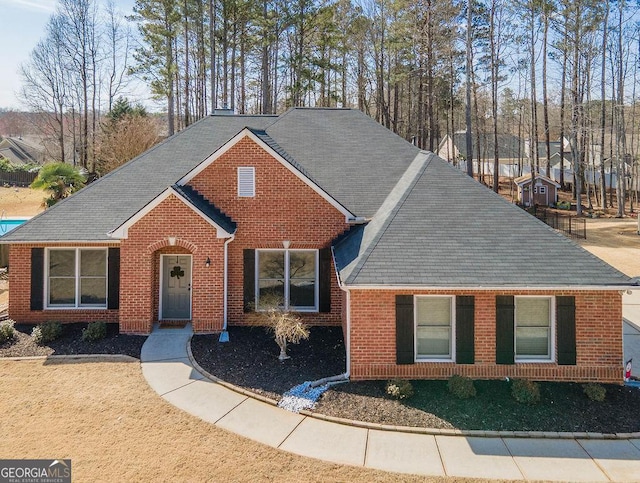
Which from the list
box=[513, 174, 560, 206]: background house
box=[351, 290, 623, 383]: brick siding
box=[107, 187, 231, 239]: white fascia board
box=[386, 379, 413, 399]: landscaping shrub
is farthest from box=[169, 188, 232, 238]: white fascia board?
box=[513, 174, 560, 206]: background house

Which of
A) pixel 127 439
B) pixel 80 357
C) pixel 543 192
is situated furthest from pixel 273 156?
pixel 543 192

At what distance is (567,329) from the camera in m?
9.59

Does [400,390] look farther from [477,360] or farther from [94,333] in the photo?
[94,333]

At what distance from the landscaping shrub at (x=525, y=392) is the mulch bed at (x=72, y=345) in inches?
349

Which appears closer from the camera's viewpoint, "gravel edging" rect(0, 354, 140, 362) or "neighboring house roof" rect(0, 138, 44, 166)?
"gravel edging" rect(0, 354, 140, 362)

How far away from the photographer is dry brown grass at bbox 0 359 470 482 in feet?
21.2

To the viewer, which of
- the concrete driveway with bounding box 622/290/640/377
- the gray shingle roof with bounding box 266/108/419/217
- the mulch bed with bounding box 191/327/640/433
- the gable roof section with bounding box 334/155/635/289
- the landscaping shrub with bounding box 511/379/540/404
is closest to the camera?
the mulch bed with bounding box 191/327/640/433

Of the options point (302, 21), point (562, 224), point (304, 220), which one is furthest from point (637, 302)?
point (302, 21)

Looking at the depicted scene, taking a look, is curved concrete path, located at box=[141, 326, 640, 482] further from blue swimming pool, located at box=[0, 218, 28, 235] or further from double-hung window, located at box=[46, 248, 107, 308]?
blue swimming pool, located at box=[0, 218, 28, 235]

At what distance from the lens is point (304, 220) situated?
13.0 metres

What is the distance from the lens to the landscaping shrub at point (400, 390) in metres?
8.73

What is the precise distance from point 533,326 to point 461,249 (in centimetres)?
242

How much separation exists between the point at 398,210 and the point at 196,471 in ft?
25.7

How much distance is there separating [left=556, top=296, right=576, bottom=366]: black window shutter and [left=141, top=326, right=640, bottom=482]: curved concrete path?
2.23 metres
